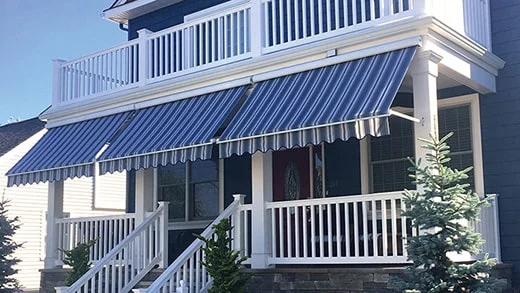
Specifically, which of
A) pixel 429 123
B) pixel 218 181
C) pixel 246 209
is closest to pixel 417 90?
pixel 429 123

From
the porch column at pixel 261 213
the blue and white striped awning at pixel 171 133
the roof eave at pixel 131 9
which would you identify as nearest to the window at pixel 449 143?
the porch column at pixel 261 213

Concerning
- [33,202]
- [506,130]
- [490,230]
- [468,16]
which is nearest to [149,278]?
[490,230]

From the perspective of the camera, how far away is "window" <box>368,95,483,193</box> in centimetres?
970

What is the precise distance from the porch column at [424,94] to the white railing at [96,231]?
5785 mm

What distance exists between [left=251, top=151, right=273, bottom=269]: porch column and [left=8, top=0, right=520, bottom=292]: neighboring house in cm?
2

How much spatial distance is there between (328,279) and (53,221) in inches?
251

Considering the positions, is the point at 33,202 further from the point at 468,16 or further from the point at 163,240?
the point at 468,16

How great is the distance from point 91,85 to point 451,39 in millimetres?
6777

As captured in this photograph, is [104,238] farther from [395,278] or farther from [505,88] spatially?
[505,88]

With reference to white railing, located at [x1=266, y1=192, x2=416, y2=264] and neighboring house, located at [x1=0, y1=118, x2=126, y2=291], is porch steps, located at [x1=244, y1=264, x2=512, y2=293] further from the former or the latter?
neighboring house, located at [x1=0, y1=118, x2=126, y2=291]

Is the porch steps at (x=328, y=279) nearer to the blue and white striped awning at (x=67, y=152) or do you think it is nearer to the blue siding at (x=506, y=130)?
the blue siding at (x=506, y=130)

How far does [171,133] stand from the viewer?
9977 millimetres

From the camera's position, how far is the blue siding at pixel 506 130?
927 centimetres

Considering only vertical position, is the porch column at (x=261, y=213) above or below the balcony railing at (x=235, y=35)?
below
